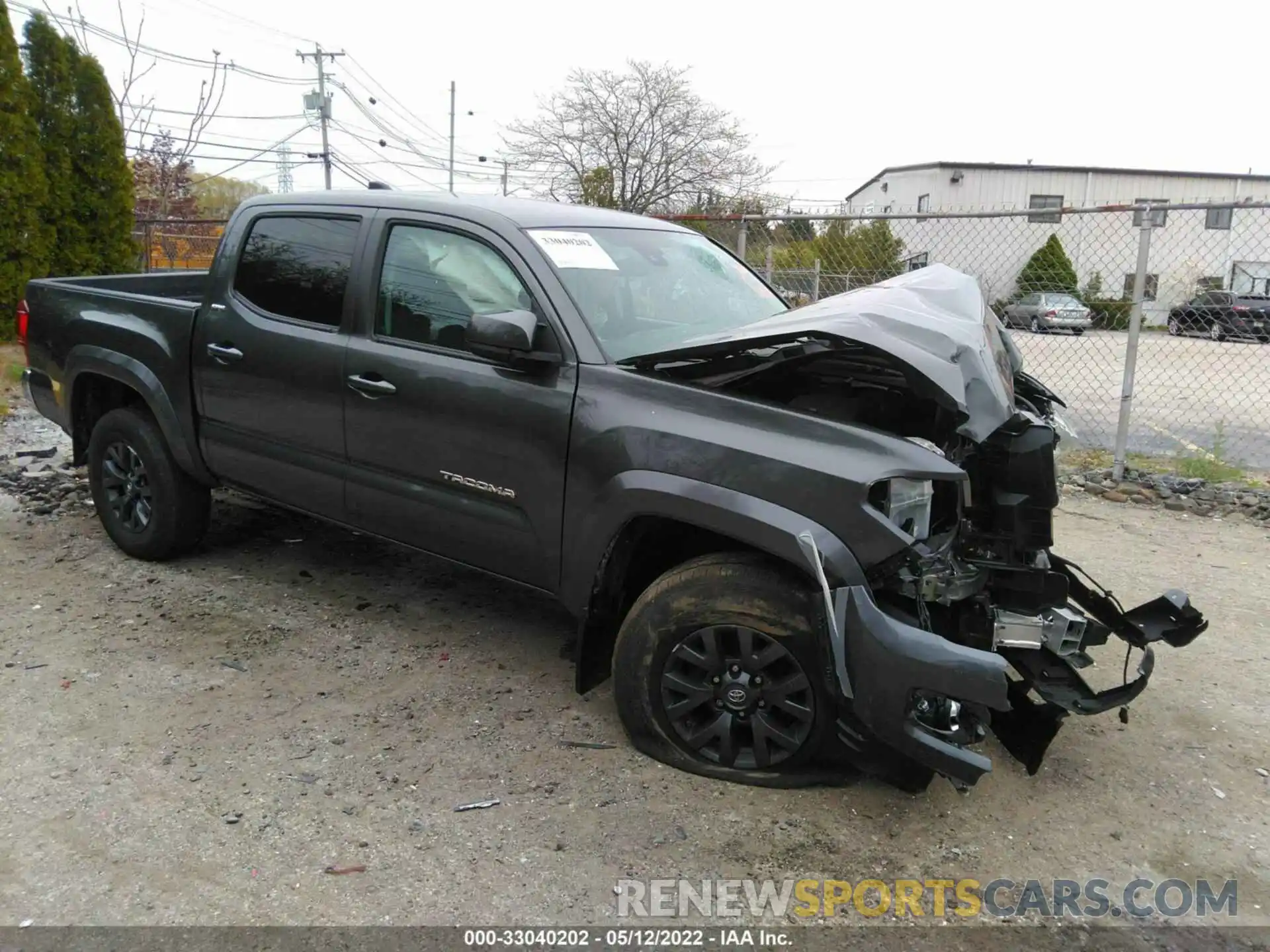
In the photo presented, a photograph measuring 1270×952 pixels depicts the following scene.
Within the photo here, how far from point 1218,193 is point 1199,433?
32.4 m

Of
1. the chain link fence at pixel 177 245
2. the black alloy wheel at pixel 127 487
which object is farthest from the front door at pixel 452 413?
the chain link fence at pixel 177 245

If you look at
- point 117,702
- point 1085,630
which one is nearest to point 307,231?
point 117,702

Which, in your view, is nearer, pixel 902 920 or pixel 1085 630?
pixel 902 920

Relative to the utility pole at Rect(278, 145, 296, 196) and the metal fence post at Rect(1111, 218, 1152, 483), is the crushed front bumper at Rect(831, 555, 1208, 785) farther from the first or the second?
the utility pole at Rect(278, 145, 296, 196)

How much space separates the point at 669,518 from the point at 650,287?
4.04 feet

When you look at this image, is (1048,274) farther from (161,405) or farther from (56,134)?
(56,134)

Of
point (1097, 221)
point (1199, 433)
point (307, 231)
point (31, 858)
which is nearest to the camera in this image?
point (31, 858)

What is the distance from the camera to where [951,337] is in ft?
9.45

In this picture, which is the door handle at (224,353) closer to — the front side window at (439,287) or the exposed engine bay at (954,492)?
the front side window at (439,287)

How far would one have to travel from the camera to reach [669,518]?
299 centimetres

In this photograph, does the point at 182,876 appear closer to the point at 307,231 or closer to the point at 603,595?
the point at 603,595

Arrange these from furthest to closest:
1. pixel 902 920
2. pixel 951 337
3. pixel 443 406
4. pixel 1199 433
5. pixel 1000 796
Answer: pixel 1199 433, pixel 443 406, pixel 1000 796, pixel 951 337, pixel 902 920

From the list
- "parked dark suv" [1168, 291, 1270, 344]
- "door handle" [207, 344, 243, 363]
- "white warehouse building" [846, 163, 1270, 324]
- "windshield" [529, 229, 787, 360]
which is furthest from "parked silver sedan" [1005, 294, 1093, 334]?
"white warehouse building" [846, 163, 1270, 324]

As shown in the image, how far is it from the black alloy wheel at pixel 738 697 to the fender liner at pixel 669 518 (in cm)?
28
